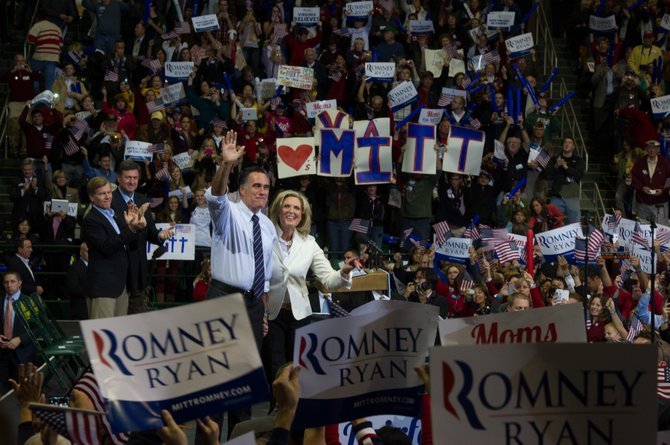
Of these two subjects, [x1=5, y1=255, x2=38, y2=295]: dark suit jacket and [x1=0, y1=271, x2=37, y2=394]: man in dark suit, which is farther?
[x1=5, y1=255, x2=38, y2=295]: dark suit jacket

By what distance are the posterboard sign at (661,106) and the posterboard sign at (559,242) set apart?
518 centimetres

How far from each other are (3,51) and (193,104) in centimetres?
531

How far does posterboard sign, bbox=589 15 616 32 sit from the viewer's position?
21.5 metres

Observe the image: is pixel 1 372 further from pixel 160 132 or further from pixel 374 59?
pixel 374 59

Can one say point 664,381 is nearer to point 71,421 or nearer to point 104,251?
point 104,251

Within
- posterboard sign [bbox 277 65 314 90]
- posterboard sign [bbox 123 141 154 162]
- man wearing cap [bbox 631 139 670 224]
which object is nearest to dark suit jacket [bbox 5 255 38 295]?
posterboard sign [bbox 123 141 154 162]

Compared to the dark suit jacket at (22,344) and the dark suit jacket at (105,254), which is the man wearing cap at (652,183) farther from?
the dark suit jacket at (105,254)

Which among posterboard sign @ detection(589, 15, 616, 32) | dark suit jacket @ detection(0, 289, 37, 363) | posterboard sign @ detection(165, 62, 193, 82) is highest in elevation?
posterboard sign @ detection(589, 15, 616, 32)

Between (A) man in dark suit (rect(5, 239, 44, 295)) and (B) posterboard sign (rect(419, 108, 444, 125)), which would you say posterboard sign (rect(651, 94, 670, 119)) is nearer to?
(B) posterboard sign (rect(419, 108, 444, 125))

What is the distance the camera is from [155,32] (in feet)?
68.4

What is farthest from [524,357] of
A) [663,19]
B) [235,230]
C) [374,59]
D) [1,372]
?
[663,19]

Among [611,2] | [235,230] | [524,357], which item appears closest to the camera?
[524,357]

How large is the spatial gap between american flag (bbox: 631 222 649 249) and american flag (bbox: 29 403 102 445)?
36.3 feet

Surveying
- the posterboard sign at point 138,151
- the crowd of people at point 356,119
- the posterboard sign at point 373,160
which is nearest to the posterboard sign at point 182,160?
the crowd of people at point 356,119
